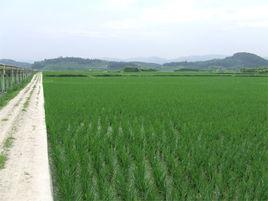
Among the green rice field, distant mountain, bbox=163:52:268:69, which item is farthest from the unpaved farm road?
distant mountain, bbox=163:52:268:69

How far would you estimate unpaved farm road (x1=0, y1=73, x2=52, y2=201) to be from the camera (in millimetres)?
4156

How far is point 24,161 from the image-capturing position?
5.42 m

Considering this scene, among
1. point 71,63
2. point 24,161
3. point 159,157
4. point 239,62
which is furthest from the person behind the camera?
point 239,62

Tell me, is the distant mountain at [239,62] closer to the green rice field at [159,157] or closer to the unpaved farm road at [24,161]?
the green rice field at [159,157]

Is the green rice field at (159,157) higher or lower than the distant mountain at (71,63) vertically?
higher

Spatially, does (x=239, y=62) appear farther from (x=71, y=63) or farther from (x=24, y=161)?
(x=24, y=161)

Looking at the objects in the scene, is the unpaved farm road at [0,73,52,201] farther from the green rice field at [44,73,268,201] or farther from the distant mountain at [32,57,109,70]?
the distant mountain at [32,57,109,70]

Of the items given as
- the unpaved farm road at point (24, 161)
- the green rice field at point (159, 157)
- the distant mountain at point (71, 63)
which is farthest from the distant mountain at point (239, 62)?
the unpaved farm road at point (24, 161)

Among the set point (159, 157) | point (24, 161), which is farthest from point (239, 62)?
point (24, 161)

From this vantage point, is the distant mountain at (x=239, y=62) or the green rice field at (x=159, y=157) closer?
the green rice field at (x=159, y=157)

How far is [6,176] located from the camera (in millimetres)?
4691

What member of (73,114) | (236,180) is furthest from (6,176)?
(73,114)

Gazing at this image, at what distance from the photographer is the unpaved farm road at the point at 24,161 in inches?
164

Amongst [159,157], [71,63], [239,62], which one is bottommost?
[71,63]
